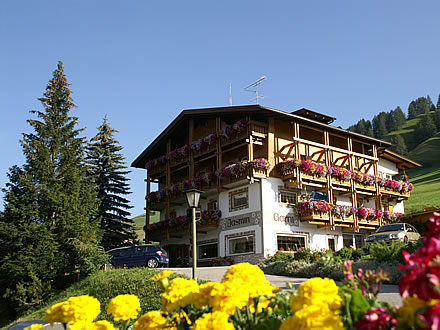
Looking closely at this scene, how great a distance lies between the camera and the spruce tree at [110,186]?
40656 mm

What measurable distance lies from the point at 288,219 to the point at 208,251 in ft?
22.0

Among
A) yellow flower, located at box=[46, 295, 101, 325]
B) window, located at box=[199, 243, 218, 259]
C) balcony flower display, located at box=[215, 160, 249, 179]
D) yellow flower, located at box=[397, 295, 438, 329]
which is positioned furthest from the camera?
window, located at box=[199, 243, 218, 259]

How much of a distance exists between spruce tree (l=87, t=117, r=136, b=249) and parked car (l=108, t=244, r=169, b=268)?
11878 millimetres

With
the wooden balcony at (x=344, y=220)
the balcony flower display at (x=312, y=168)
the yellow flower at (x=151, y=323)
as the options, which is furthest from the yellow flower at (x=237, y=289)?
the wooden balcony at (x=344, y=220)

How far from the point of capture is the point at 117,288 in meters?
18.1

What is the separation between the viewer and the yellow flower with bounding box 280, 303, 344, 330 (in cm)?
243

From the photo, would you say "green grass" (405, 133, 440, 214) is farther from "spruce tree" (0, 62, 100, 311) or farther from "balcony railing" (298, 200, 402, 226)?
"spruce tree" (0, 62, 100, 311)

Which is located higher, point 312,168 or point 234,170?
point 312,168

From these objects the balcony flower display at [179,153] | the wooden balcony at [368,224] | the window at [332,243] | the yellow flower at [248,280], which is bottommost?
the yellow flower at [248,280]

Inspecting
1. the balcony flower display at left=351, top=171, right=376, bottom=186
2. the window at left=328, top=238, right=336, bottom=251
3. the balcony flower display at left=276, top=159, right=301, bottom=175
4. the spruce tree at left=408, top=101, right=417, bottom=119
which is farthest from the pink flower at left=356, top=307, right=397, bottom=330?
the spruce tree at left=408, top=101, right=417, bottom=119

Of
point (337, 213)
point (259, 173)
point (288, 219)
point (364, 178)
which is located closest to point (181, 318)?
point (259, 173)

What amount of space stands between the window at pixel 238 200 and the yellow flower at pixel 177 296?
2607cm

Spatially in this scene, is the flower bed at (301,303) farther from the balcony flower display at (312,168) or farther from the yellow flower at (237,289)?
the balcony flower display at (312,168)

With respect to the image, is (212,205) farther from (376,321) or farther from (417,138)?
(417,138)
